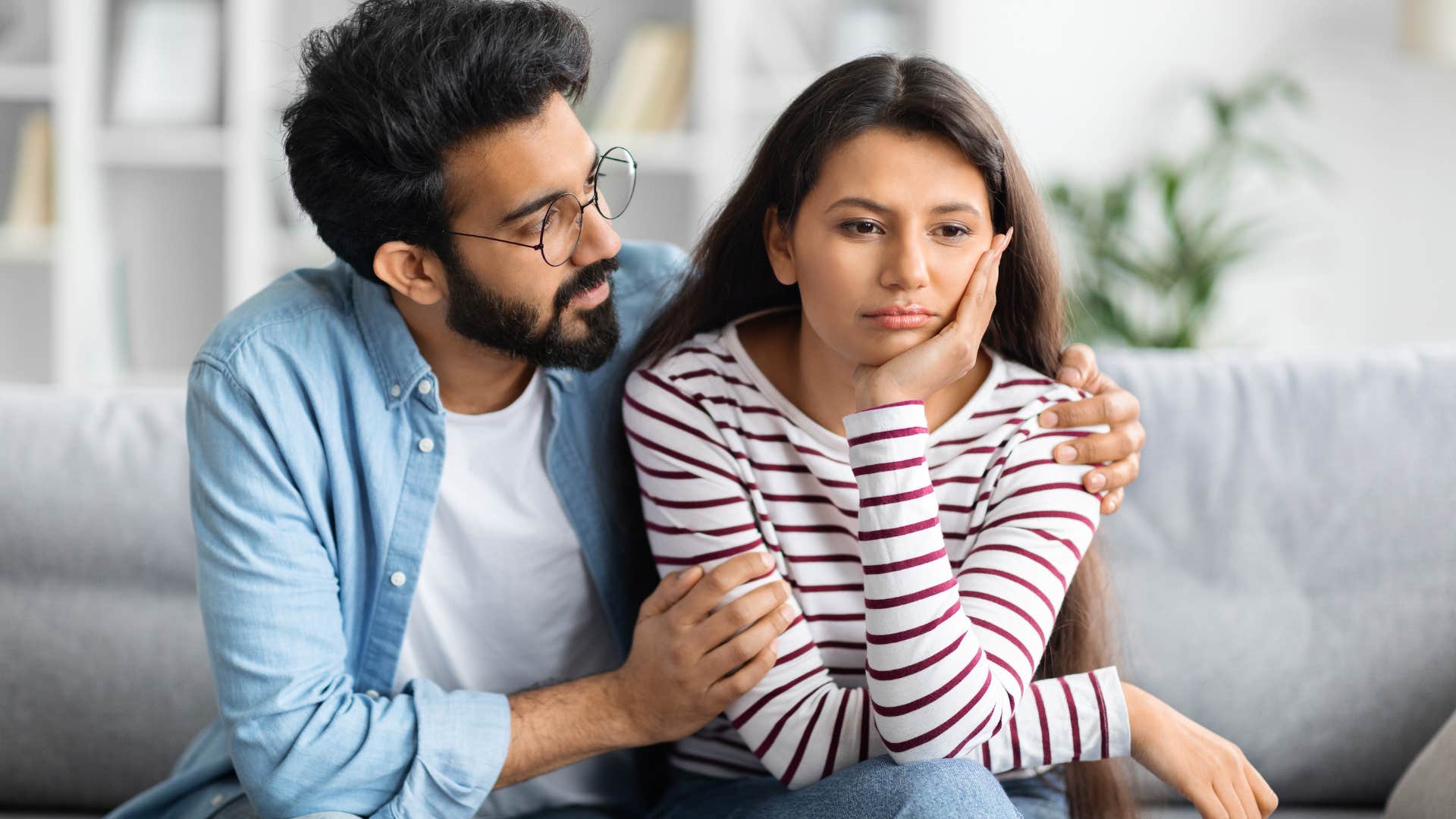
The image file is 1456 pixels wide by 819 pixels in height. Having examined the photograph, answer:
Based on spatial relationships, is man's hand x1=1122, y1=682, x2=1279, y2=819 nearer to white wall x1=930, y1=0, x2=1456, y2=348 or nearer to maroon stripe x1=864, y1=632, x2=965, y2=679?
maroon stripe x1=864, y1=632, x2=965, y2=679

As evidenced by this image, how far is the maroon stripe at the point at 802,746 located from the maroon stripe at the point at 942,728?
A: 4.3 inches

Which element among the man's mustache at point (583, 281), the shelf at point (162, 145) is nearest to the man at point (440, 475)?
the man's mustache at point (583, 281)

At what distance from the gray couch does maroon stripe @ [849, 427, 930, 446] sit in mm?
569

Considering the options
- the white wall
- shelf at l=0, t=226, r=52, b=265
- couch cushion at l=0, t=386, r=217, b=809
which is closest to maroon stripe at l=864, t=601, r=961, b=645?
couch cushion at l=0, t=386, r=217, b=809

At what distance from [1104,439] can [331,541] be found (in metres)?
0.84

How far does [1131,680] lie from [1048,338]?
19.9 inches

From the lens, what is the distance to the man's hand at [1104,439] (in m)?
1.32

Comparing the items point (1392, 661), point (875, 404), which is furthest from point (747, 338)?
point (1392, 661)

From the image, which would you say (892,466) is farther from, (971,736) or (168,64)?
(168,64)

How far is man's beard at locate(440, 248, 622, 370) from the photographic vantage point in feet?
4.48

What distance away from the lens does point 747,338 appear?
1.44 meters

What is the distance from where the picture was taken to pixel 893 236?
122 centimetres

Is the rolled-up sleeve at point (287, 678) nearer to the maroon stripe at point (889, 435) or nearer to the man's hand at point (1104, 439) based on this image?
the maroon stripe at point (889, 435)

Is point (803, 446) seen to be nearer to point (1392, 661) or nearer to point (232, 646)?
point (232, 646)
